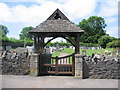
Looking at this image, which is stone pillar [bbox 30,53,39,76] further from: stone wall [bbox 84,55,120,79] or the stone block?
stone wall [bbox 84,55,120,79]

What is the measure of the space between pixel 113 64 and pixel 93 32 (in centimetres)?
7469

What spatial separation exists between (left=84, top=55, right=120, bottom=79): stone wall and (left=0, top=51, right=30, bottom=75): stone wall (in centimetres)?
415

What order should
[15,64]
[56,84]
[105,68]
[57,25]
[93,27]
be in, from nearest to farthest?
1. [56,84]
2. [105,68]
3. [57,25]
4. [15,64]
5. [93,27]

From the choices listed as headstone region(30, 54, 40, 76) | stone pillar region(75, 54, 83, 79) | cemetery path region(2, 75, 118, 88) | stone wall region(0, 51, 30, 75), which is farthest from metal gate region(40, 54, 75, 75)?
cemetery path region(2, 75, 118, 88)

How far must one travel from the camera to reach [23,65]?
30.9ft

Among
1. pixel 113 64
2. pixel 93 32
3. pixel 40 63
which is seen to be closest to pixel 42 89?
pixel 40 63

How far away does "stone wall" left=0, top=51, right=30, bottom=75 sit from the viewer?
9.41 meters

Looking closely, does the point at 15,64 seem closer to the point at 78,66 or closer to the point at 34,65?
the point at 34,65

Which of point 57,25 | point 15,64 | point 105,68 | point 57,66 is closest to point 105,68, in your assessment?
point 105,68

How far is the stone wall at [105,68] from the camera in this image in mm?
8672

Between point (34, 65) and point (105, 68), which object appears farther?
point (34, 65)

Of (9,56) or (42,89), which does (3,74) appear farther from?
(42,89)

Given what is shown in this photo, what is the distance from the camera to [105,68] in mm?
8672

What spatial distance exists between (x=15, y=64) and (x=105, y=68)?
5.89 meters
